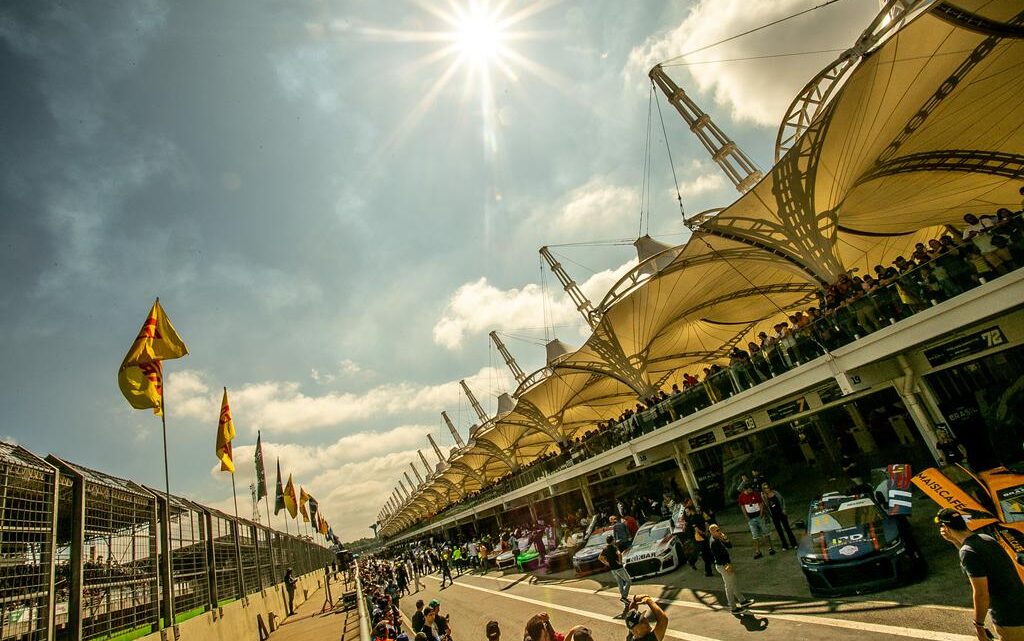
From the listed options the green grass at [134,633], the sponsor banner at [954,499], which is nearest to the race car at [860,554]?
the sponsor banner at [954,499]

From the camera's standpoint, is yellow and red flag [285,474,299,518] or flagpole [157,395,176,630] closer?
flagpole [157,395,176,630]

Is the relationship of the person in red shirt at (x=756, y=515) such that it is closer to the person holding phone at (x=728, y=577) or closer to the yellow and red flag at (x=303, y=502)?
the person holding phone at (x=728, y=577)

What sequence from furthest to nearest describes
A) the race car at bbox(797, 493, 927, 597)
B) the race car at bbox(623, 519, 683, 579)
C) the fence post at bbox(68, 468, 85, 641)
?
the race car at bbox(623, 519, 683, 579), the race car at bbox(797, 493, 927, 597), the fence post at bbox(68, 468, 85, 641)

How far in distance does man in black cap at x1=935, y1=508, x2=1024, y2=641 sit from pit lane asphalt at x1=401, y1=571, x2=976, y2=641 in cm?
236

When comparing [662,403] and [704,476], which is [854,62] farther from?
[704,476]

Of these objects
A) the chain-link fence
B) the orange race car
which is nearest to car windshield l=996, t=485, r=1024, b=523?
the orange race car

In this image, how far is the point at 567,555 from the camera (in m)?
18.5

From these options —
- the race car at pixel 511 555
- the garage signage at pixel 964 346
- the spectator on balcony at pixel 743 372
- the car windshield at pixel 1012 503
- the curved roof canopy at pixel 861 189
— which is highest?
the curved roof canopy at pixel 861 189

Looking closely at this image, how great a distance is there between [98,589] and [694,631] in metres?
9.13

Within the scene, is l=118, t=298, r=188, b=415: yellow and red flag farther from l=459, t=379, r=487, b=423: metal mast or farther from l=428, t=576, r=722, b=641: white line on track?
l=459, t=379, r=487, b=423: metal mast

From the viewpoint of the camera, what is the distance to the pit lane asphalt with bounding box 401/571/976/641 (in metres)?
5.73

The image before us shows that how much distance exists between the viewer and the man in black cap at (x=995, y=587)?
11.2 ft

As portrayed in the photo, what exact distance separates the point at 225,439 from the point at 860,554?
17.4m

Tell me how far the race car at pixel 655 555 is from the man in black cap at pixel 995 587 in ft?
31.7
